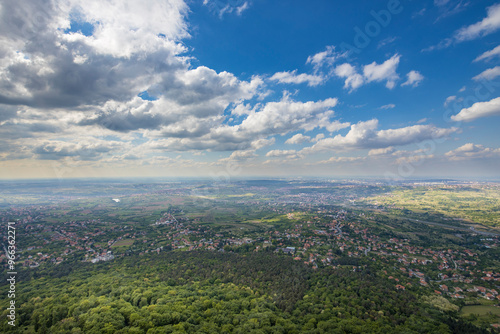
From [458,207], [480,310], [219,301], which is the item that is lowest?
[480,310]

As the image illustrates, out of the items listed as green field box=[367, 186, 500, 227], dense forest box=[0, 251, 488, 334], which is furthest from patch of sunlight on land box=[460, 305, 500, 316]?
green field box=[367, 186, 500, 227]

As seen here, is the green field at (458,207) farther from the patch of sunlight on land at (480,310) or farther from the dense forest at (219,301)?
the dense forest at (219,301)

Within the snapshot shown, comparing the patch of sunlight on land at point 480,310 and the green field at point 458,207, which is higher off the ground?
the green field at point 458,207

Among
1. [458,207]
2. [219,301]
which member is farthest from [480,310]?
[458,207]

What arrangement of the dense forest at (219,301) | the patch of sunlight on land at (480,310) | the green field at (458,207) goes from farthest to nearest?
the green field at (458,207), the patch of sunlight on land at (480,310), the dense forest at (219,301)

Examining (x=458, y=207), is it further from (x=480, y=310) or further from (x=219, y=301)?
(x=219, y=301)

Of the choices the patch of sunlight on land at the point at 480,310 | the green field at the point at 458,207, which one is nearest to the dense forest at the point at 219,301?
the patch of sunlight on land at the point at 480,310

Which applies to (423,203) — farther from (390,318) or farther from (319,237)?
(390,318)

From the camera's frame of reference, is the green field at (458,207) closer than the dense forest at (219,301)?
No

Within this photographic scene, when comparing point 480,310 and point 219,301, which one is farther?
point 480,310

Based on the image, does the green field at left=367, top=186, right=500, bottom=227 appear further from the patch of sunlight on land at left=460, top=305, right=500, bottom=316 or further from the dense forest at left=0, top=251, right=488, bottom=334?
the dense forest at left=0, top=251, right=488, bottom=334
